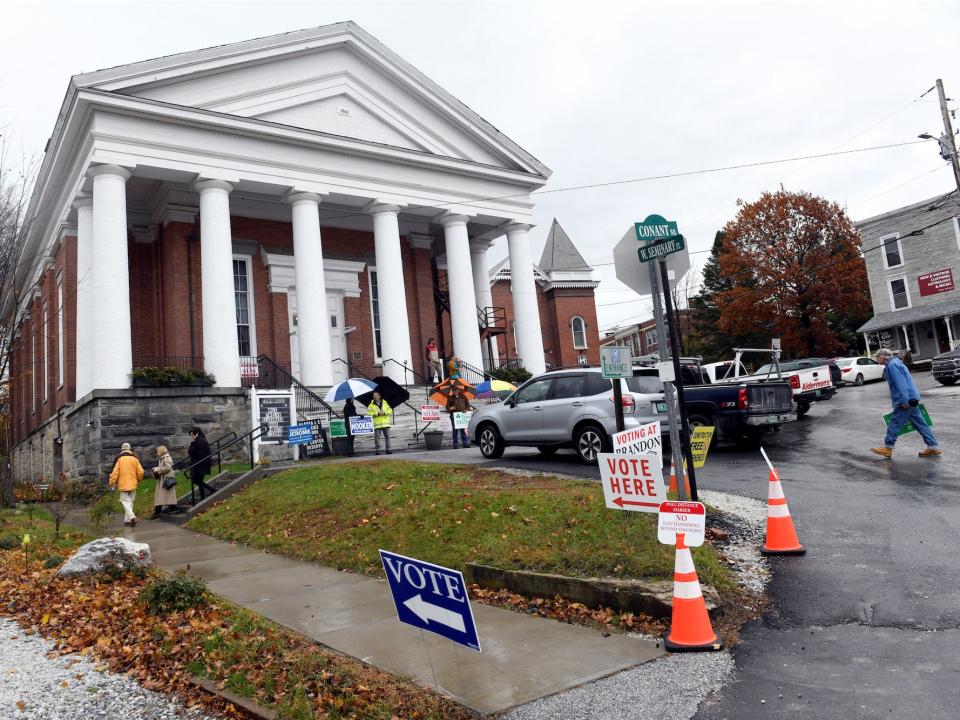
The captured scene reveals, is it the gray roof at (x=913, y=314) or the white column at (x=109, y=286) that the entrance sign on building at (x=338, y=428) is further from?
the gray roof at (x=913, y=314)

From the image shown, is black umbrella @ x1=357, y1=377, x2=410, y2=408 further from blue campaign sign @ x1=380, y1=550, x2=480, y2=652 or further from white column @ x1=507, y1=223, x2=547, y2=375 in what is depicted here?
blue campaign sign @ x1=380, y1=550, x2=480, y2=652

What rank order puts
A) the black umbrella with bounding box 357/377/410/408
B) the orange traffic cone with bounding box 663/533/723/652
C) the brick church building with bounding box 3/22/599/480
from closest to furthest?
1. the orange traffic cone with bounding box 663/533/723/652
2. the brick church building with bounding box 3/22/599/480
3. the black umbrella with bounding box 357/377/410/408

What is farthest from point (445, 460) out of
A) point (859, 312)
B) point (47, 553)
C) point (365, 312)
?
point (859, 312)

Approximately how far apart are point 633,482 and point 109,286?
17392mm

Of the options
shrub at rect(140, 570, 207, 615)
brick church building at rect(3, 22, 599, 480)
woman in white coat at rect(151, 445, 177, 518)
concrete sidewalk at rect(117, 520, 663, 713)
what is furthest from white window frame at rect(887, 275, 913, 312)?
shrub at rect(140, 570, 207, 615)

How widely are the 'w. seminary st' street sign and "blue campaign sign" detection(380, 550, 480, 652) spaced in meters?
4.42

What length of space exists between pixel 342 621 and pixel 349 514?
3900 millimetres

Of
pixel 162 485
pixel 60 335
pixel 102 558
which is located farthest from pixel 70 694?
pixel 60 335

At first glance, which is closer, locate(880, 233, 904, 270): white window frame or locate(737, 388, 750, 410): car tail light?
locate(737, 388, 750, 410): car tail light

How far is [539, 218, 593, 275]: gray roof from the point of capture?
4238cm

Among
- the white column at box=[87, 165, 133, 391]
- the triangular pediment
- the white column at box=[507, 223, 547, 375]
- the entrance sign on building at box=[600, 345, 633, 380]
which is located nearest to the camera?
the entrance sign on building at box=[600, 345, 633, 380]

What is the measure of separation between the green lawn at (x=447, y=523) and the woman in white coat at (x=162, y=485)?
1.25 metres

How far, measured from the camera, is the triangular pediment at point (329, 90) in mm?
21953

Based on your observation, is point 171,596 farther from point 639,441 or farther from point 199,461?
point 199,461
